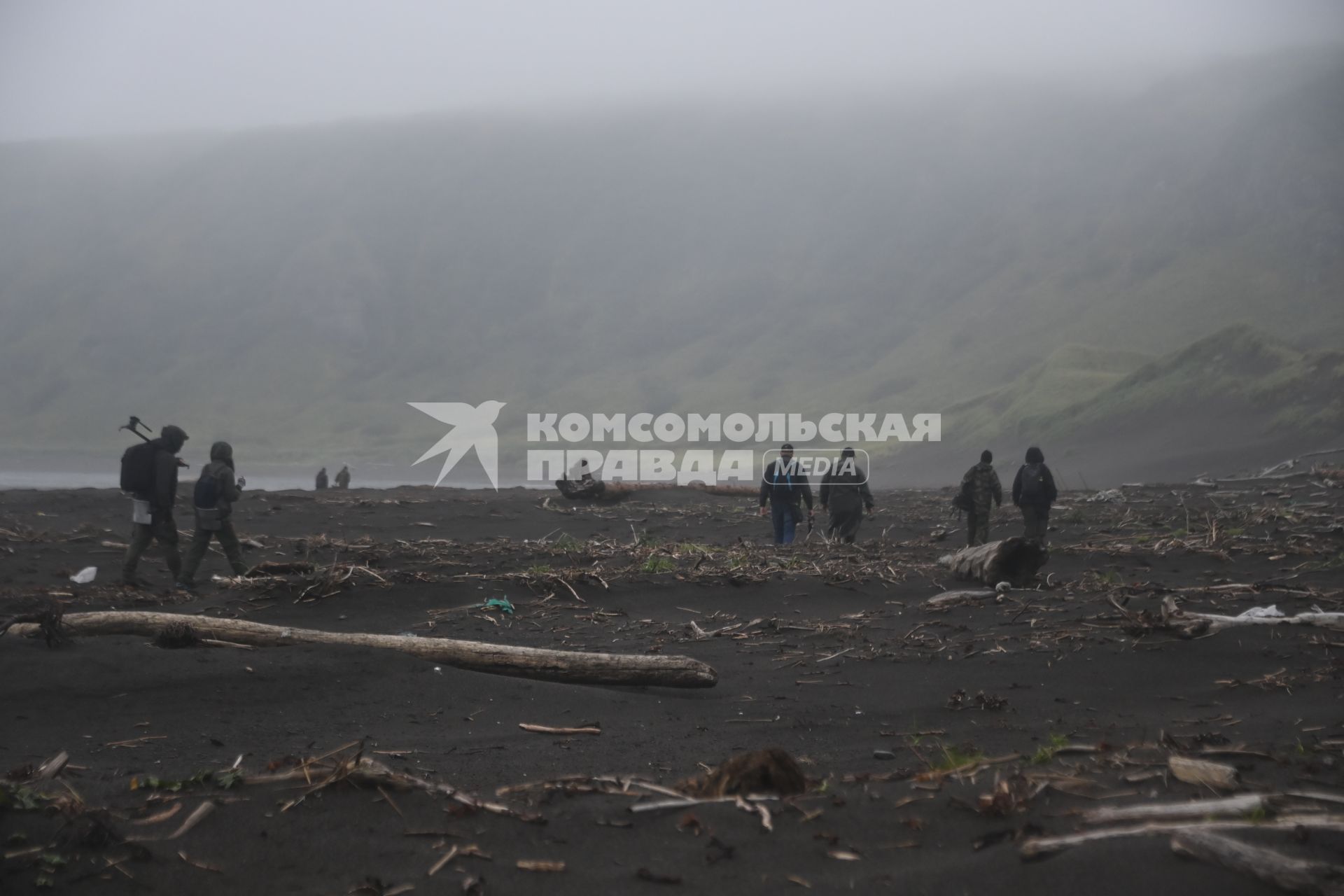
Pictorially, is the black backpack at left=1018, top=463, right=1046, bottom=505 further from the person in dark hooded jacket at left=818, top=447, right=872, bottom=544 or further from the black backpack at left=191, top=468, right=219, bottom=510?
the black backpack at left=191, top=468, right=219, bottom=510

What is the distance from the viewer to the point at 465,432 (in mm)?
99688

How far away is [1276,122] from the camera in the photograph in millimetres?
101000

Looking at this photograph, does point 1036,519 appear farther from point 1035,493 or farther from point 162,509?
point 162,509

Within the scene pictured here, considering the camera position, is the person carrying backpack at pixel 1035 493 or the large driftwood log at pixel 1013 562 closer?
the large driftwood log at pixel 1013 562

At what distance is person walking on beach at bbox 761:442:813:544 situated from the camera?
54.7 ft

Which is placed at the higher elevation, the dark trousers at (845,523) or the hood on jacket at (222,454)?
the hood on jacket at (222,454)

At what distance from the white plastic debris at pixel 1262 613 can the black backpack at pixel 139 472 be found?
11.5 metres

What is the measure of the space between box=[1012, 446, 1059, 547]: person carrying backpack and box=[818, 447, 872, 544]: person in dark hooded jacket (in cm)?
233

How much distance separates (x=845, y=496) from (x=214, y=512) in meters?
9.36

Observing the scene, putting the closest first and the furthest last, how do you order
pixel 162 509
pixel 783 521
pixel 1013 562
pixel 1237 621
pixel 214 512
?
pixel 1237 621
pixel 1013 562
pixel 162 509
pixel 214 512
pixel 783 521

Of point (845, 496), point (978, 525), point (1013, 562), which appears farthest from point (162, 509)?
point (978, 525)

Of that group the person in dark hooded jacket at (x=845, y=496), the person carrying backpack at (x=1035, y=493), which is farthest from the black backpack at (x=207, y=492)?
the person carrying backpack at (x=1035, y=493)

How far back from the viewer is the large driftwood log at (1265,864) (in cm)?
321

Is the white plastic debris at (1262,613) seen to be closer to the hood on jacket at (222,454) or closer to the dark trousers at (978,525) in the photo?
the dark trousers at (978,525)
